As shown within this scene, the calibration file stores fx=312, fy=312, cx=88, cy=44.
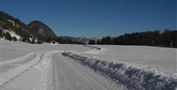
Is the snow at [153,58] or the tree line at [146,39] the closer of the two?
the snow at [153,58]

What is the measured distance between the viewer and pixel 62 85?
51.2ft

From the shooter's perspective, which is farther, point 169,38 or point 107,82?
point 169,38

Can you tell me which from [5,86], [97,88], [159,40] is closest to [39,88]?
[5,86]

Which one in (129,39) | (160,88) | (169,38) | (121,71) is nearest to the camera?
(160,88)

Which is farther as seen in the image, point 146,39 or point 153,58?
point 146,39

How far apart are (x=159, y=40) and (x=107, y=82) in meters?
151

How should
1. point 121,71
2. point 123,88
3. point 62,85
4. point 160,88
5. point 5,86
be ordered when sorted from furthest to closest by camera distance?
point 121,71
point 62,85
point 123,88
point 5,86
point 160,88

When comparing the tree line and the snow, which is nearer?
the snow

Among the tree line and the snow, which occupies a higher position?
the tree line

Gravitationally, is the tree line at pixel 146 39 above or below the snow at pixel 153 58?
above

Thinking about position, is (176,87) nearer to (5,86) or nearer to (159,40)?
(5,86)

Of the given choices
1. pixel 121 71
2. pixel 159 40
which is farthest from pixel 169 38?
pixel 121 71

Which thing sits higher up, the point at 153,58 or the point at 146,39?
the point at 146,39

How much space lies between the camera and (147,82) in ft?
47.2
